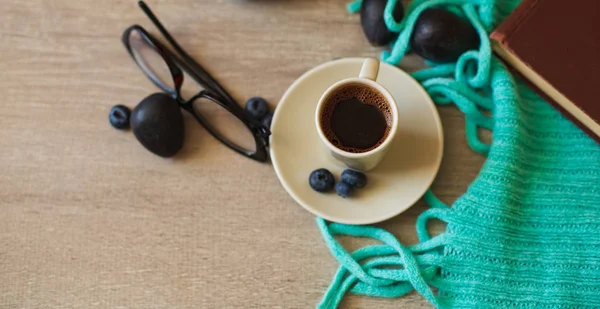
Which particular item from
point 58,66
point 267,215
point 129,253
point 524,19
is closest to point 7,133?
point 58,66

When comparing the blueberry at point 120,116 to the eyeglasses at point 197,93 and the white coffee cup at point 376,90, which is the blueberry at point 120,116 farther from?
the white coffee cup at point 376,90

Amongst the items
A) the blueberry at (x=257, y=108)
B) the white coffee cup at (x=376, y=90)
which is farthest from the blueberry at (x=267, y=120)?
the white coffee cup at (x=376, y=90)

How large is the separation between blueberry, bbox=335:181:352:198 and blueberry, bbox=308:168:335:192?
0.01m

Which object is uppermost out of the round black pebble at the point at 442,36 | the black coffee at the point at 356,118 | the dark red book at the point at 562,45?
the dark red book at the point at 562,45

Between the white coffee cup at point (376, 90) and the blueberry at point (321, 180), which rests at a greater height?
the white coffee cup at point (376, 90)

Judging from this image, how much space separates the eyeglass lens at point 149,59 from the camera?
766mm

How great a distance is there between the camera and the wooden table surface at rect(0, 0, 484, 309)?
71cm

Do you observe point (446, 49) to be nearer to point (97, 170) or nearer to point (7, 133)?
point (97, 170)

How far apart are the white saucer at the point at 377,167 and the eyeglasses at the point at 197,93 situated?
0.13ft

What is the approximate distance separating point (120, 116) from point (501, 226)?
1.66 ft

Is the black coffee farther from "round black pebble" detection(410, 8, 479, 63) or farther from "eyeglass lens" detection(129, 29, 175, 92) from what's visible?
"eyeglass lens" detection(129, 29, 175, 92)

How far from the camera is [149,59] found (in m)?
0.77

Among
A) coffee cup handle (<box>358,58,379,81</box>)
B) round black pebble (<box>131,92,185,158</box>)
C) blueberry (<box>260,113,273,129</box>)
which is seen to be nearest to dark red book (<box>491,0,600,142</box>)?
coffee cup handle (<box>358,58,379,81</box>)

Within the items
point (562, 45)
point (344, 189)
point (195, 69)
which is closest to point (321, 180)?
point (344, 189)
